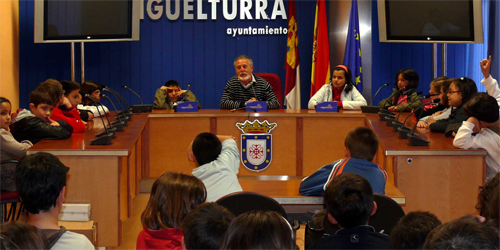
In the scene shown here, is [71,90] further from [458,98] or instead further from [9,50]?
[458,98]

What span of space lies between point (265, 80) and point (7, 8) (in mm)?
3622

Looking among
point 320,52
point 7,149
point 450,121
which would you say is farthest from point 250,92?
point 7,149

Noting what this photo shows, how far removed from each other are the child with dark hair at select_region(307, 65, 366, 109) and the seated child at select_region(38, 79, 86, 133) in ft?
8.13

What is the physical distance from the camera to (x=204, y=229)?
6.11 feet

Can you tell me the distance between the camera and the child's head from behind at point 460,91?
480 cm

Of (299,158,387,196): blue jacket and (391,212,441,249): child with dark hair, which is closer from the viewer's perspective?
(391,212,441,249): child with dark hair

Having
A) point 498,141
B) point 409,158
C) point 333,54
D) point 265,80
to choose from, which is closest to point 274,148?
point 265,80

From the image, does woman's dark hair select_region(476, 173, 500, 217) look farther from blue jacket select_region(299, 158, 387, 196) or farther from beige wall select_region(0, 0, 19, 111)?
beige wall select_region(0, 0, 19, 111)

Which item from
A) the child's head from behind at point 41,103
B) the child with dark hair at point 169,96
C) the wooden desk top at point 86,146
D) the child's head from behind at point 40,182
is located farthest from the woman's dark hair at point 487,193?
the child with dark hair at point 169,96

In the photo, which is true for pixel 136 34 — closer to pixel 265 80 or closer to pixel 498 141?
pixel 265 80

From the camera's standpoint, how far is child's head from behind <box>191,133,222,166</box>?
3.43 meters

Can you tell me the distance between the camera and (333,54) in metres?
8.31

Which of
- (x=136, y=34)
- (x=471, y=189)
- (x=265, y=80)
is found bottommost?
(x=471, y=189)

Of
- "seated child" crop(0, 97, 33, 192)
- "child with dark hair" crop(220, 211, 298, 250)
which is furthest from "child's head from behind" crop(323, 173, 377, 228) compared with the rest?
"seated child" crop(0, 97, 33, 192)
